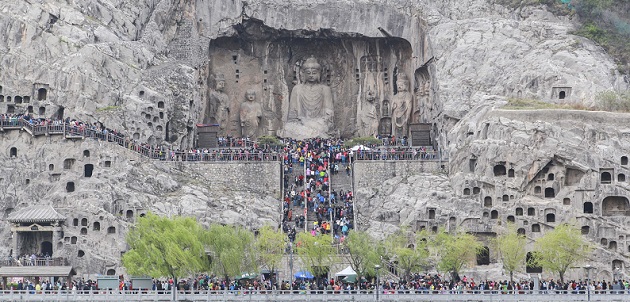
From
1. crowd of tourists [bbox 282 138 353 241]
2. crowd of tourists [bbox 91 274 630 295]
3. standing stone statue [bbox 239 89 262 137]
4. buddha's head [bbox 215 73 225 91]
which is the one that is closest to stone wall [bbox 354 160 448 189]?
crowd of tourists [bbox 282 138 353 241]

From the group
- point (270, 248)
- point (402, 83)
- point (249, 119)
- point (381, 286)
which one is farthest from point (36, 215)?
point (402, 83)

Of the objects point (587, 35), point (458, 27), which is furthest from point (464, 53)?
point (587, 35)

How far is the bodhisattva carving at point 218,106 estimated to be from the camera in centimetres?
12344

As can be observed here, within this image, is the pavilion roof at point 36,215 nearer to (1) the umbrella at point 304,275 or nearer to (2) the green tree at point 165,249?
(2) the green tree at point 165,249

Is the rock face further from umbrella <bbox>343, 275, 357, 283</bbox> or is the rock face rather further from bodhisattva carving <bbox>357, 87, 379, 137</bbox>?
umbrella <bbox>343, 275, 357, 283</bbox>

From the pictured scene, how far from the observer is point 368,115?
125 m

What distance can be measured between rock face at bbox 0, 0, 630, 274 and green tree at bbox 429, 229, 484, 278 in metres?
4.25

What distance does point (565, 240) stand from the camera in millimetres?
95375

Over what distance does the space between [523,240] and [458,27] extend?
25.1m

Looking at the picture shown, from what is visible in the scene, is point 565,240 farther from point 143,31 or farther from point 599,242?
point 143,31

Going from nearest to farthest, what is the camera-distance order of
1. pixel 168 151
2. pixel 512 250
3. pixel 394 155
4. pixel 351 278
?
pixel 351 278
pixel 512 250
pixel 168 151
pixel 394 155

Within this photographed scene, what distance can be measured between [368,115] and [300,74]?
712 cm

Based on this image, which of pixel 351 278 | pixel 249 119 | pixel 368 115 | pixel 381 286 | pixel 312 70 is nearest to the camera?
pixel 381 286

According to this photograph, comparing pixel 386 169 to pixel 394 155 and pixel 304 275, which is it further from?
pixel 304 275
